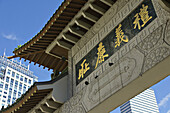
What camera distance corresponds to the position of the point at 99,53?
8.00 meters

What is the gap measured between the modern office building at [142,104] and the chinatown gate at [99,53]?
96.9m

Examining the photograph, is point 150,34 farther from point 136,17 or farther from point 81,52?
point 81,52

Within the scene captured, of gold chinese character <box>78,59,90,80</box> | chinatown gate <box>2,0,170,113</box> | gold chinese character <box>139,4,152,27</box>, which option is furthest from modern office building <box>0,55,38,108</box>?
gold chinese character <box>139,4,152,27</box>

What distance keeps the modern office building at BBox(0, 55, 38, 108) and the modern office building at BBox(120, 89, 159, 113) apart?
145 ft

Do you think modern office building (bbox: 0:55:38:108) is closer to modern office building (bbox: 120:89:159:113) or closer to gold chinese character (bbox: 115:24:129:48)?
modern office building (bbox: 120:89:159:113)

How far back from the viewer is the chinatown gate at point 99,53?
6.09 metres

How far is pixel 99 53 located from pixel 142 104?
106 m

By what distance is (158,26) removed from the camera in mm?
6238

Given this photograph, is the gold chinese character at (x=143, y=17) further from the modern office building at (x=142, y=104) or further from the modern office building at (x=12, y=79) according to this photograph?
the modern office building at (x=142, y=104)

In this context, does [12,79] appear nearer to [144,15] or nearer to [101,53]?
[101,53]

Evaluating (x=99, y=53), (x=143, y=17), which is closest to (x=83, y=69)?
(x=99, y=53)

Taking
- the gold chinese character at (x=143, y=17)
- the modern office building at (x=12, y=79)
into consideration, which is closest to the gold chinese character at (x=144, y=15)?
the gold chinese character at (x=143, y=17)

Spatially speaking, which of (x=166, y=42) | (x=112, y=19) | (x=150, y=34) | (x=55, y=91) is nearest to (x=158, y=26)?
(x=150, y=34)

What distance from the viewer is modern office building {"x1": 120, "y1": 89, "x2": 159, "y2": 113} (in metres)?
104
